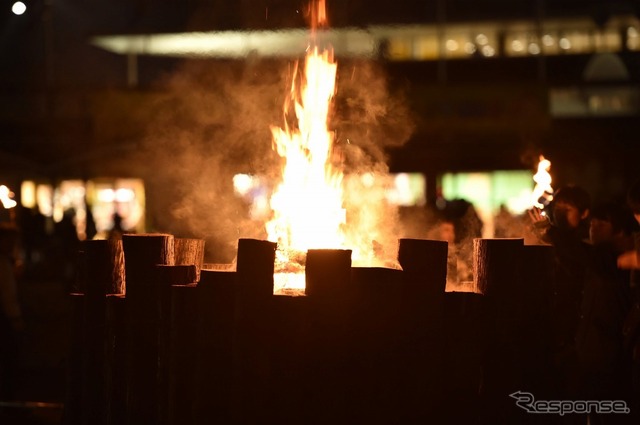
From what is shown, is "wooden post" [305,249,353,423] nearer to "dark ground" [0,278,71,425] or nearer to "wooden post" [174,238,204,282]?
"wooden post" [174,238,204,282]

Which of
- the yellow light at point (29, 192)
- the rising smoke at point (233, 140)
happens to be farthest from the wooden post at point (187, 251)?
the yellow light at point (29, 192)

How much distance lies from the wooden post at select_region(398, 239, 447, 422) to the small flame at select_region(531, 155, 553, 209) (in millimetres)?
2554

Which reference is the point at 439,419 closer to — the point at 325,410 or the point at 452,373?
the point at 452,373

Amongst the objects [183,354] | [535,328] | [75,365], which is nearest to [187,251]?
[75,365]

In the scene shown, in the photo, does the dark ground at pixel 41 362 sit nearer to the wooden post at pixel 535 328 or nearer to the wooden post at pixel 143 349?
the wooden post at pixel 143 349

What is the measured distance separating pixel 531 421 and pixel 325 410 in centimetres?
103

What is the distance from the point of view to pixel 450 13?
85.3 ft

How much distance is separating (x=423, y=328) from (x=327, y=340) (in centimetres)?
46

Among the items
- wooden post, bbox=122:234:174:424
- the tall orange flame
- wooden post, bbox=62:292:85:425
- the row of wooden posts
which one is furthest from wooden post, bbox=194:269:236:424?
the tall orange flame

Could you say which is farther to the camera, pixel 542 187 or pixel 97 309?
pixel 542 187

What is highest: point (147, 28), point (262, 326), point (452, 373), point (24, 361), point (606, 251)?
point (147, 28)

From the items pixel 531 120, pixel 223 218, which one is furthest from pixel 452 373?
pixel 531 120

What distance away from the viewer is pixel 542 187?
613 centimetres

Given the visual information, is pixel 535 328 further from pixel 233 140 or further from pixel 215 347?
pixel 233 140
